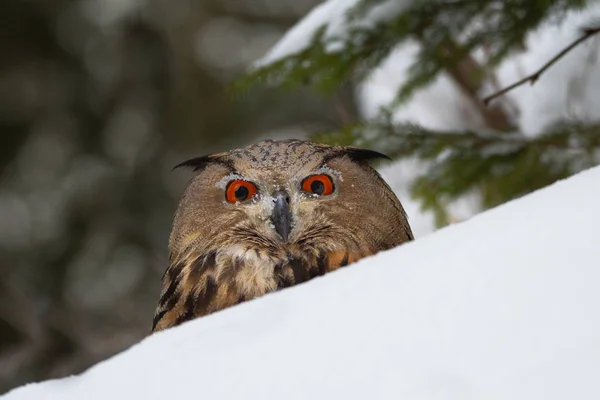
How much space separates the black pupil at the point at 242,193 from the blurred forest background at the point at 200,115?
641 millimetres

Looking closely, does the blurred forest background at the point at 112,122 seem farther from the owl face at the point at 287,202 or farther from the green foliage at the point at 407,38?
the owl face at the point at 287,202

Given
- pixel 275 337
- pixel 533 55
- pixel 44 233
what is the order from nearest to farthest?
pixel 275 337
pixel 533 55
pixel 44 233

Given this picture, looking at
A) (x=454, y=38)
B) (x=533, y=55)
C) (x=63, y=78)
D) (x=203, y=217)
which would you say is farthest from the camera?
(x=63, y=78)

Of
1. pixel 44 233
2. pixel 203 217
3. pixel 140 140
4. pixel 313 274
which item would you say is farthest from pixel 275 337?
pixel 140 140

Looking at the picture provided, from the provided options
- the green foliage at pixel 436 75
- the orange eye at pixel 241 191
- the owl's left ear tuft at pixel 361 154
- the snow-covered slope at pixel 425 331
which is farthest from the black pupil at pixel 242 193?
the snow-covered slope at pixel 425 331

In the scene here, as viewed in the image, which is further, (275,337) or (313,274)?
(313,274)

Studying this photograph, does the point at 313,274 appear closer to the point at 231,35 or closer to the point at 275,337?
the point at 275,337

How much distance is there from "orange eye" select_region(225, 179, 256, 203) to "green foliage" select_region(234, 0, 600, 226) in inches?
24.6

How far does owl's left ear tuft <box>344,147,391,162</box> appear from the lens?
2425 millimetres

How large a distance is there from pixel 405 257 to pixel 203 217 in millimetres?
1236

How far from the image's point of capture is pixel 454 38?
2.88 metres

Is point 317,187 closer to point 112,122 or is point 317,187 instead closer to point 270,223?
point 270,223

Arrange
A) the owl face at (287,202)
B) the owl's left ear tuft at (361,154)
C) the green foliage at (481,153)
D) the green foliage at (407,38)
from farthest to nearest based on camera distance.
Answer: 1. the green foliage at (481,153)
2. the green foliage at (407,38)
3. the owl's left ear tuft at (361,154)
4. the owl face at (287,202)

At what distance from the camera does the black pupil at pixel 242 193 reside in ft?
7.59
